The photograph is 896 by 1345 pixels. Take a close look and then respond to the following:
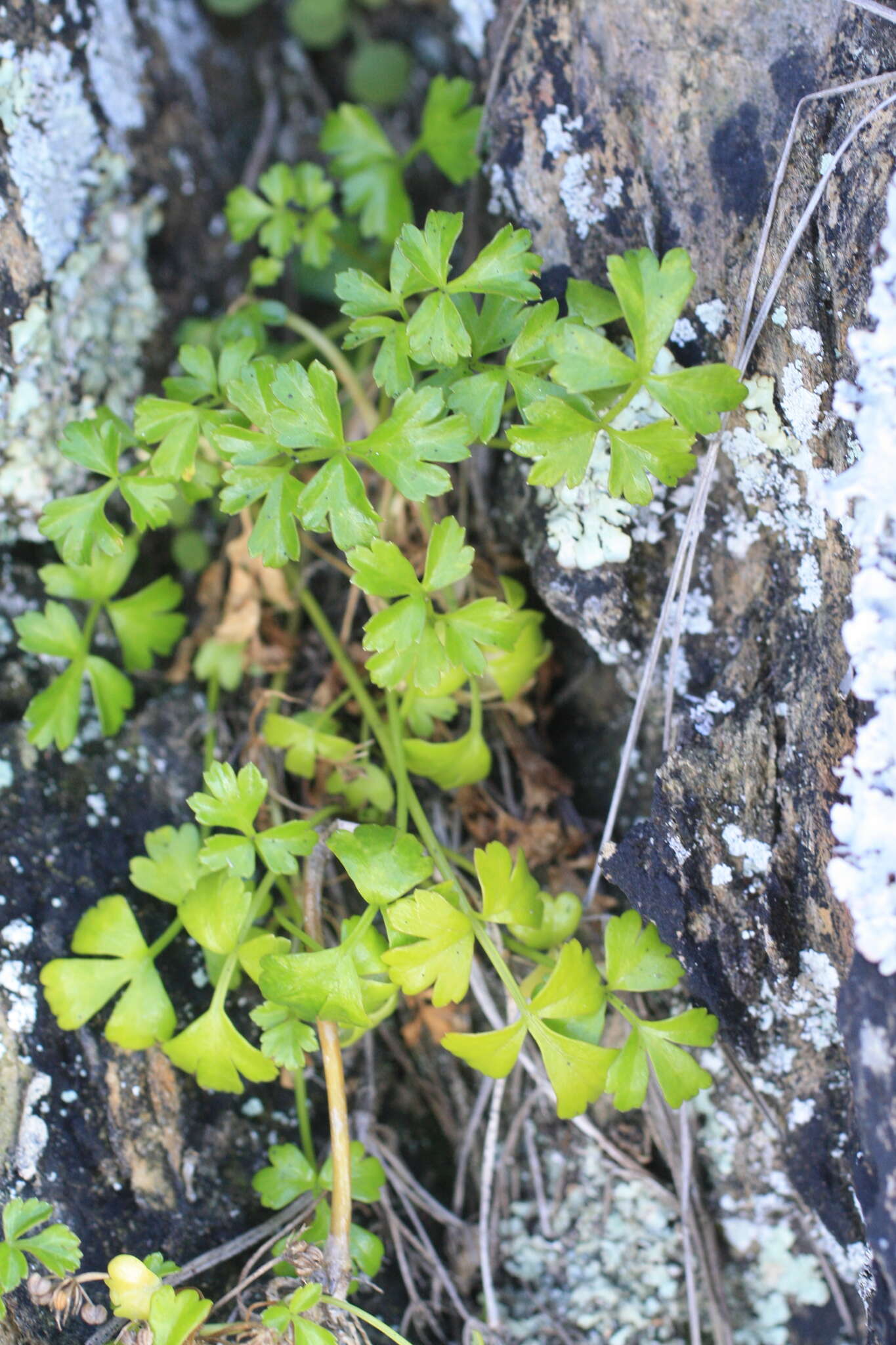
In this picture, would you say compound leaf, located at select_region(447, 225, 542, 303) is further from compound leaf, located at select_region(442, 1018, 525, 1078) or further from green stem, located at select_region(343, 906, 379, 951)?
compound leaf, located at select_region(442, 1018, 525, 1078)

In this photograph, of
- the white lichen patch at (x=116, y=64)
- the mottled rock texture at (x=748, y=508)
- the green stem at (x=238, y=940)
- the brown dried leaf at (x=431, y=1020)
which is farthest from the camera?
the white lichen patch at (x=116, y=64)

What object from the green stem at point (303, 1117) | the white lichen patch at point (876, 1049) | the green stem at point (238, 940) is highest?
the white lichen patch at point (876, 1049)

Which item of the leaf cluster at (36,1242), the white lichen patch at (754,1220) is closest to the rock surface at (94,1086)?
the leaf cluster at (36,1242)

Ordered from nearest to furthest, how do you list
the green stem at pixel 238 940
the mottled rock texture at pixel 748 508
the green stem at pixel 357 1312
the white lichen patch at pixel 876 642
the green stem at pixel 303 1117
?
the white lichen patch at pixel 876 642 < the green stem at pixel 357 1312 < the mottled rock texture at pixel 748 508 < the green stem at pixel 238 940 < the green stem at pixel 303 1117

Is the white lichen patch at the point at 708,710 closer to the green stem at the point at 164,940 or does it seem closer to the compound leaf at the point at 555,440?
the compound leaf at the point at 555,440

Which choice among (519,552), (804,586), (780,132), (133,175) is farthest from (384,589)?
(133,175)
